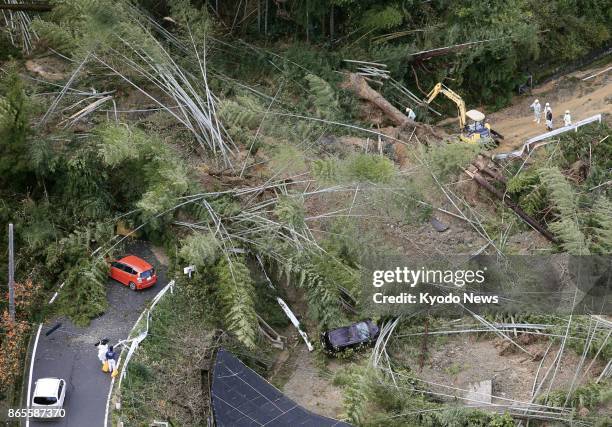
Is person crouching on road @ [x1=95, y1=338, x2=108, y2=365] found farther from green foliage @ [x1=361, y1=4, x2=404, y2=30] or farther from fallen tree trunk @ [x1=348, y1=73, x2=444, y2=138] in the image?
green foliage @ [x1=361, y1=4, x2=404, y2=30]

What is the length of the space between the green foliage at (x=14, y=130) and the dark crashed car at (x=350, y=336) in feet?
32.4

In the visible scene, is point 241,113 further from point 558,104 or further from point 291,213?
point 558,104

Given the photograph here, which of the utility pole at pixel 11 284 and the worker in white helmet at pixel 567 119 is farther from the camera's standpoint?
the worker in white helmet at pixel 567 119

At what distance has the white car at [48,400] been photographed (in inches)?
993

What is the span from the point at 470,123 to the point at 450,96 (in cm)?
124

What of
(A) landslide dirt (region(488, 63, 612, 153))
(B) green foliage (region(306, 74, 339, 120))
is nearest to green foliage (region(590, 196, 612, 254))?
(A) landslide dirt (region(488, 63, 612, 153))

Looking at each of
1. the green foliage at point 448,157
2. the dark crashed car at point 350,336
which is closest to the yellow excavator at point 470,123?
the green foliage at point 448,157

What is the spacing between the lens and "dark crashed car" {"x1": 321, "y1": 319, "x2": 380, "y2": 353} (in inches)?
1144

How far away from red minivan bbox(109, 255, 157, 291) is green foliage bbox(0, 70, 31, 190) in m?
3.88

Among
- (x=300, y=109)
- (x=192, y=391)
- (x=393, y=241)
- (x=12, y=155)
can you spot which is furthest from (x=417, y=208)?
(x=12, y=155)

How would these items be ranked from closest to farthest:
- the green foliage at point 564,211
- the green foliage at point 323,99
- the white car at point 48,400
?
the white car at point 48,400 → the green foliage at point 564,211 → the green foliage at point 323,99

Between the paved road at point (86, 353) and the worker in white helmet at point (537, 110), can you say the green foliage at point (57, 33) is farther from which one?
the worker in white helmet at point (537, 110)

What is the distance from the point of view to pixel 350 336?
95.8 ft

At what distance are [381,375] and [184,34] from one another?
14.4m
